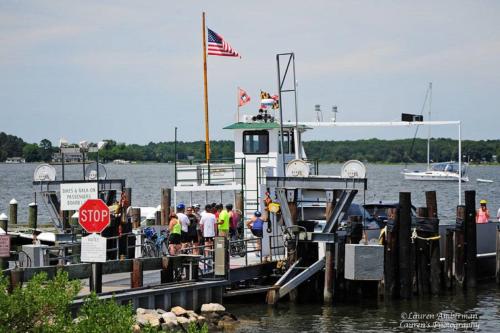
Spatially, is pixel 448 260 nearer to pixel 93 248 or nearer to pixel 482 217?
pixel 482 217

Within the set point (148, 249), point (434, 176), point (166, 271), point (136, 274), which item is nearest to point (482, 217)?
point (148, 249)

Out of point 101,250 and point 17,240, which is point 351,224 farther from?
point 17,240

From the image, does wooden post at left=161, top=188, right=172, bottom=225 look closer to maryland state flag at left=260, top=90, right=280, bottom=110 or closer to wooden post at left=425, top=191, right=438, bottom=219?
maryland state flag at left=260, top=90, right=280, bottom=110

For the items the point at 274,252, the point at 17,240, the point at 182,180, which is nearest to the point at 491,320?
the point at 274,252

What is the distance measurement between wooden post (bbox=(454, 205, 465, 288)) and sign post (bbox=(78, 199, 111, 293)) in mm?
12176

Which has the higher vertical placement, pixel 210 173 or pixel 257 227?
pixel 210 173

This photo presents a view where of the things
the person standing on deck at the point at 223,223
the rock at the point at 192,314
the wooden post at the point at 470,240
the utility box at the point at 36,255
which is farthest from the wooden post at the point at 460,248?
the utility box at the point at 36,255

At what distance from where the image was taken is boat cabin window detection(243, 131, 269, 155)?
3033 cm

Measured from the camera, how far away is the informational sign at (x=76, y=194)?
18672 millimetres

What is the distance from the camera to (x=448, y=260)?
26094mm

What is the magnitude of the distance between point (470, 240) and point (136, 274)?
10605 millimetres

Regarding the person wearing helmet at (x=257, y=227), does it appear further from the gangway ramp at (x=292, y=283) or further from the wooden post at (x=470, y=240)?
the wooden post at (x=470, y=240)

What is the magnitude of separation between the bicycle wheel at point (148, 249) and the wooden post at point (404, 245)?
6.36 meters

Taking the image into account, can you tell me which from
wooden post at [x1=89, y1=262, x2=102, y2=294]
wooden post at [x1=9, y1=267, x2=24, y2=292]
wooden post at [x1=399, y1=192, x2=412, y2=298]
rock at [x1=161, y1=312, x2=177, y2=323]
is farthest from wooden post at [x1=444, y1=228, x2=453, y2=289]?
wooden post at [x1=9, y1=267, x2=24, y2=292]
